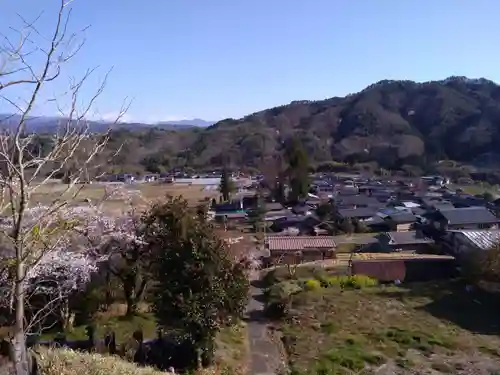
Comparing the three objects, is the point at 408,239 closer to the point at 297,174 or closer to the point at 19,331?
the point at 297,174

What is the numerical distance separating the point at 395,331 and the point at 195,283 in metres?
4.89

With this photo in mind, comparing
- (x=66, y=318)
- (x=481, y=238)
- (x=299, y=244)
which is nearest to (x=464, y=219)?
(x=481, y=238)

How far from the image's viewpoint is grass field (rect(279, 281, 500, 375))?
327 inches

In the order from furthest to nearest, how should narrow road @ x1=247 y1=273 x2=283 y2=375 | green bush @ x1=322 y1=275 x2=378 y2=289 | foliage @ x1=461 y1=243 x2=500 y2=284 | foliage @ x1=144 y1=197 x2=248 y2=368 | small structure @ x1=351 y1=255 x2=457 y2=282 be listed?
small structure @ x1=351 y1=255 x2=457 y2=282 < green bush @ x1=322 y1=275 x2=378 y2=289 < foliage @ x1=461 y1=243 x2=500 y2=284 < narrow road @ x1=247 y1=273 x2=283 y2=375 < foliage @ x1=144 y1=197 x2=248 y2=368

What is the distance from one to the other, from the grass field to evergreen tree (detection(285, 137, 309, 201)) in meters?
19.5

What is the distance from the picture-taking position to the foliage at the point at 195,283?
7.64 metres

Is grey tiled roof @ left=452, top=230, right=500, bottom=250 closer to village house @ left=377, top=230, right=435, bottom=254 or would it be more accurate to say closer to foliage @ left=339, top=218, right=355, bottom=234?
village house @ left=377, top=230, right=435, bottom=254

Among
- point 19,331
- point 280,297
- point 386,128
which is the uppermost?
point 386,128

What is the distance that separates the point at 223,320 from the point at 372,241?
14.8 m

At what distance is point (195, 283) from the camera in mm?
7758

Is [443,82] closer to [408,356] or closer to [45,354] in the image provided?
[408,356]

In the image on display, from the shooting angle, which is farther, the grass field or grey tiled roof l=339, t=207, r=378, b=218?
grey tiled roof l=339, t=207, r=378, b=218

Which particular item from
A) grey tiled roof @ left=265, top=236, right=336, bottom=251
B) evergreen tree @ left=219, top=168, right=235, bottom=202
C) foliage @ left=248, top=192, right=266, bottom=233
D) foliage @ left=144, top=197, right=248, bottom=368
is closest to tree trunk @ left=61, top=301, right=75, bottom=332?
foliage @ left=144, top=197, right=248, bottom=368

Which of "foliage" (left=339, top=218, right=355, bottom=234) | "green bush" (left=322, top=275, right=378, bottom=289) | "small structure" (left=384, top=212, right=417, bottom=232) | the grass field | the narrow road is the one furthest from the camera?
"small structure" (left=384, top=212, right=417, bottom=232)
